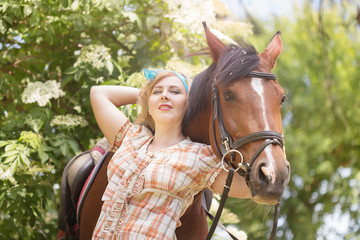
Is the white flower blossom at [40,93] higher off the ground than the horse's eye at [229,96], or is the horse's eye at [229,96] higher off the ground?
the horse's eye at [229,96]

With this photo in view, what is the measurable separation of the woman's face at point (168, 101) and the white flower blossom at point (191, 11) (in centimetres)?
121

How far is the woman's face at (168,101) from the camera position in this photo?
74.1 inches

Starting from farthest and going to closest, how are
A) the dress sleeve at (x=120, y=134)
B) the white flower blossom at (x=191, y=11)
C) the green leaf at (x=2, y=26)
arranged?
the white flower blossom at (x=191, y=11) < the green leaf at (x=2, y=26) < the dress sleeve at (x=120, y=134)

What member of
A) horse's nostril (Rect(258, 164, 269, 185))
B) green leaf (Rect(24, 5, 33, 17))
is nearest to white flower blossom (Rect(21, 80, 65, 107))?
green leaf (Rect(24, 5, 33, 17))

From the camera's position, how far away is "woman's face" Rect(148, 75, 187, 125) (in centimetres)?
188

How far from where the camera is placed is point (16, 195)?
2.63 metres

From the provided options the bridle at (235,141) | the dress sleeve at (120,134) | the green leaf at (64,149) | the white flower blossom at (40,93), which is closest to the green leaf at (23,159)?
the green leaf at (64,149)

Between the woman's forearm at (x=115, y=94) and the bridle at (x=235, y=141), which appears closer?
the bridle at (x=235, y=141)

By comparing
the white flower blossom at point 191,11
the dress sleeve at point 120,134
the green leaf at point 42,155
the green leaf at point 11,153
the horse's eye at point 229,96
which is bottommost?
the green leaf at point 11,153

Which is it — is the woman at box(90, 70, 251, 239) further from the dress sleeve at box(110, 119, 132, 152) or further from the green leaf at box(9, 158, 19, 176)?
the green leaf at box(9, 158, 19, 176)

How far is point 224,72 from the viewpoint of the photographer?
165 cm

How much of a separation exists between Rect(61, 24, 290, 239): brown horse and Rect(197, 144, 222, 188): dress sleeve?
79 millimetres

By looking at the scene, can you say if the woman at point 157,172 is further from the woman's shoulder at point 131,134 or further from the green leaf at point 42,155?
the green leaf at point 42,155

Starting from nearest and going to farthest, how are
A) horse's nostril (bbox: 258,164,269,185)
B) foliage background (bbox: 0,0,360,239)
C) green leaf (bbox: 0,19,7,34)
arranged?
horse's nostril (bbox: 258,164,269,185), foliage background (bbox: 0,0,360,239), green leaf (bbox: 0,19,7,34)
